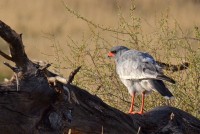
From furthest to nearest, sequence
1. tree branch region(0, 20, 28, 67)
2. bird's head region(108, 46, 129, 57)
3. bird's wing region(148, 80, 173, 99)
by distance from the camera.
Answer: bird's head region(108, 46, 129, 57)
bird's wing region(148, 80, 173, 99)
tree branch region(0, 20, 28, 67)

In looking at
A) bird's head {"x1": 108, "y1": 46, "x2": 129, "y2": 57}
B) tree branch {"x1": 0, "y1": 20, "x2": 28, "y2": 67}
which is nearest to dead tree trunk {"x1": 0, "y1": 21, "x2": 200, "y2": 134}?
tree branch {"x1": 0, "y1": 20, "x2": 28, "y2": 67}

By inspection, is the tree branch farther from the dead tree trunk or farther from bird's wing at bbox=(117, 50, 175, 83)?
bird's wing at bbox=(117, 50, 175, 83)

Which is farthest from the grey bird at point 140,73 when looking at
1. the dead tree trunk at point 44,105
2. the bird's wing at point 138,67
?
the dead tree trunk at point 44,105

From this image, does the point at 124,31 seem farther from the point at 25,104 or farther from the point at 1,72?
the point at 25,104

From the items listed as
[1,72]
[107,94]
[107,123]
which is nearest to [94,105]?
[107,123]

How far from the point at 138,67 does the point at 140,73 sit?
0.11 metres

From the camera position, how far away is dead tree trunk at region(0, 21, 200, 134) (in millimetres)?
5785

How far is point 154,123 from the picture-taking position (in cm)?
715

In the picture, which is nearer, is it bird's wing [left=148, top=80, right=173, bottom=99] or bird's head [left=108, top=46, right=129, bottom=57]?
bird's wing [left=148, top=80, right=173, bottom=99]

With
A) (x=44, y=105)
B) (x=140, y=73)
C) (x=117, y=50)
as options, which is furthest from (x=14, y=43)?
(x=117, y=50)

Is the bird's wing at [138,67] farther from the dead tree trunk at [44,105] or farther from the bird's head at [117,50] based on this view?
the dead tree trunk at [44,105]

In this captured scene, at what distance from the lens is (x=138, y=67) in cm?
859

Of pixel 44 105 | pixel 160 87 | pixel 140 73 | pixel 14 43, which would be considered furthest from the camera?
pixel 140 73

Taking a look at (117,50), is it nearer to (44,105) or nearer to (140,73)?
(140,73)
